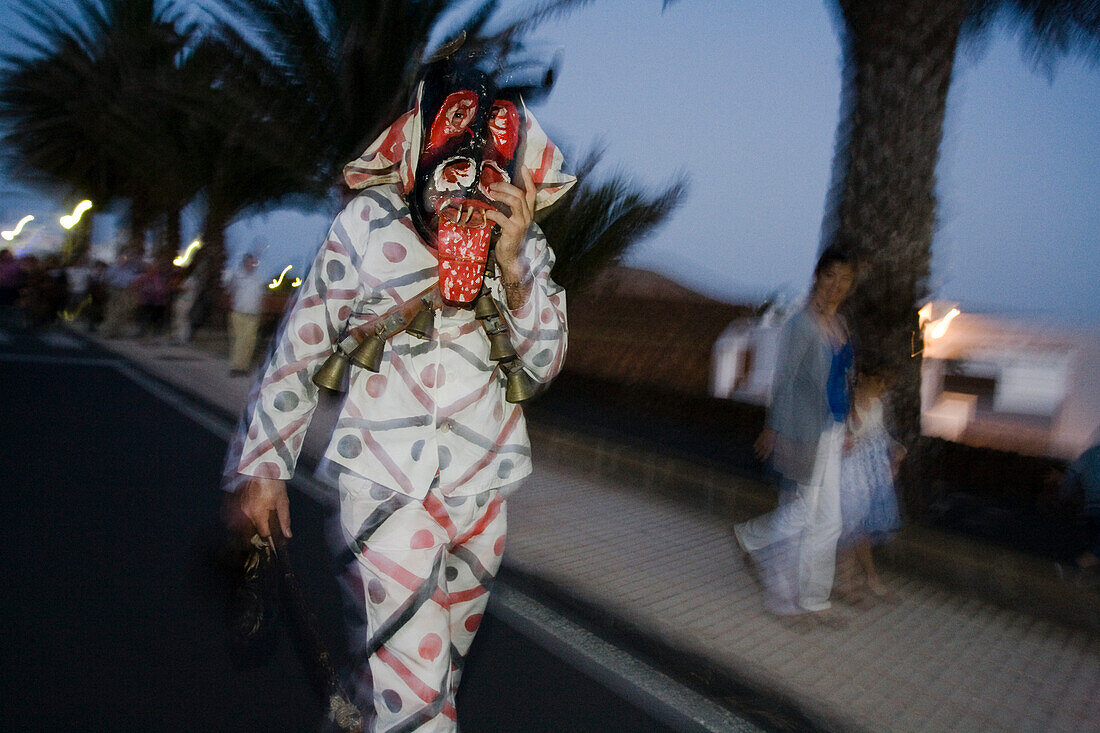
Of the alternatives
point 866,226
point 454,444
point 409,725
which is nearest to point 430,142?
point 454,444

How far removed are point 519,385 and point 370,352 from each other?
0.34 meters

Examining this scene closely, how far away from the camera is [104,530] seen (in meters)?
4.86

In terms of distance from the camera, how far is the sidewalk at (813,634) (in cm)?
338

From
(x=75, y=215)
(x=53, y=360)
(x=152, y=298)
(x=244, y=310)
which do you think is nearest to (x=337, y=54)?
(x=244, y=310)

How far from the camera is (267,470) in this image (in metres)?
1.89

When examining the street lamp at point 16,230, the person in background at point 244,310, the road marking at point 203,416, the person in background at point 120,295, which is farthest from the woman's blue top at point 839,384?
the street lamp at point 16,230

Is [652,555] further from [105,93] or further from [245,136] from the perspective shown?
[105,93]

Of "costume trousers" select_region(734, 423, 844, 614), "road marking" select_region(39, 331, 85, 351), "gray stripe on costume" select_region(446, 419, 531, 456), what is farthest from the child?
"road marking" select_region(39, 331, 85, 351)

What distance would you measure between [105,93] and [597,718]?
77.6 ft

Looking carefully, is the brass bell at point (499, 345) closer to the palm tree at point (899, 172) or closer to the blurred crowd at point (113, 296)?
the palm tree at point (899, 172)

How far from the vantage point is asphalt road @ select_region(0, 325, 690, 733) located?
296 centimetres

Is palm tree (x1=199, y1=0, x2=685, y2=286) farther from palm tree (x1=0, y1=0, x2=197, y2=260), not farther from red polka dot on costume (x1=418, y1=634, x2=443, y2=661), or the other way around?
red polka dot on costume (x1=418, y1=634, x2=443, y2=661)

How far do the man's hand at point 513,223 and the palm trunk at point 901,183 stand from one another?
4.68 meters

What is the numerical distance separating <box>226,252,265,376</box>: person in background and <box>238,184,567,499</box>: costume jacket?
37.2ft
